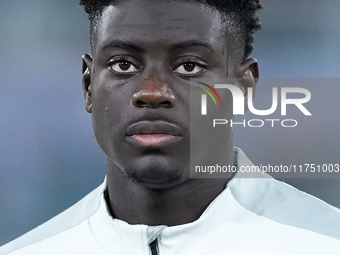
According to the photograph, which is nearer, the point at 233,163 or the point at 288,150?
the point at 233,163

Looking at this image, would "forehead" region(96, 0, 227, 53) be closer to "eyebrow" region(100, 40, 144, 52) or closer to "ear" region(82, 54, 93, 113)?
"eyebrow" region(100, 40, 144, 52)

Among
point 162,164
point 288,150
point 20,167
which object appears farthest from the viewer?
point 20,167

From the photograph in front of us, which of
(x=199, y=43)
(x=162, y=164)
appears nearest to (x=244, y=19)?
(x=199, y=43)

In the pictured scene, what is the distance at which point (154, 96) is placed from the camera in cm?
135

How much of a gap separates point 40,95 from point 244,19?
3.54 ft

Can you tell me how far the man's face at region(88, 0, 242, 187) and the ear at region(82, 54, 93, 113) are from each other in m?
0.16

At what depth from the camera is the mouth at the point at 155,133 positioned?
Answer: 137 cm

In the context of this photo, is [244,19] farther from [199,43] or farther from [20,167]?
[20,167]

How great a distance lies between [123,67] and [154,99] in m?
0.18

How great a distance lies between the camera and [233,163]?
1.60 meters

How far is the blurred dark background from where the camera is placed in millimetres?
2172

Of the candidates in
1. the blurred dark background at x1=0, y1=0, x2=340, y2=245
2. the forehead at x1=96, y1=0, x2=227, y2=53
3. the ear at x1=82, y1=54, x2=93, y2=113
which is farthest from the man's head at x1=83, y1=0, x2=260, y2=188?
the blurred dark background at x1=0, y1=0, x2=340, y2=245
